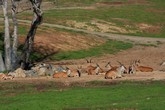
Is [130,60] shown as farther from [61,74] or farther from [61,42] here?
[61,74]

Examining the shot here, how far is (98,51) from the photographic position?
46.8 metres

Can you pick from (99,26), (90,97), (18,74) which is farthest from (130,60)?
(99,26)

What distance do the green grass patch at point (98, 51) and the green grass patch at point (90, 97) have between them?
16177 mm

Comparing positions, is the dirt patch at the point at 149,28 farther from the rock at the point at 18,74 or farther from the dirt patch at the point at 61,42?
the rock at the point at 18,74

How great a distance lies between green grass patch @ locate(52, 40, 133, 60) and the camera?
43509mm

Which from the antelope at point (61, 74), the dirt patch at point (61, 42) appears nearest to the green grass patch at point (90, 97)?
the antelope at point (61, 74)

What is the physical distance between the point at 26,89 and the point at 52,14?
41.8 meters

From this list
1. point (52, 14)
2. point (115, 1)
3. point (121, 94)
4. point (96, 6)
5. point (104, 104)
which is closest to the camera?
point (104, 104)

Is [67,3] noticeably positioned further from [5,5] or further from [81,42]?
[5,5]

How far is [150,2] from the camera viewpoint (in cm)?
8862

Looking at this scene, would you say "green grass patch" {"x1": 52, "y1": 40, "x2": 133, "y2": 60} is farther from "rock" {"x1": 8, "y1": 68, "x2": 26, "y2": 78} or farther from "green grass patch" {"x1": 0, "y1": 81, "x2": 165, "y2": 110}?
"green grass patch" {"x1": 0, "y1": 81, "x2": 165, "y2": 110}

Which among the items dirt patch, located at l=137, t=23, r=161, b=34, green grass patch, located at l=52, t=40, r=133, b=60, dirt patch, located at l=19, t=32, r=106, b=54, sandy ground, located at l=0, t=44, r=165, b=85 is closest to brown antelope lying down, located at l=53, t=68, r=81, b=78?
sandy ground, located at l=0, t=44, r=165, b=85

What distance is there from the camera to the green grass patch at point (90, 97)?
68.3 ft

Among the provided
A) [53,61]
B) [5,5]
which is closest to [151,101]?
[5,5]
